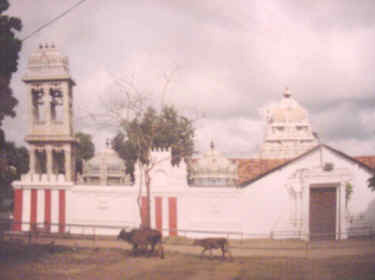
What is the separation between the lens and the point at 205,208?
21.9 m

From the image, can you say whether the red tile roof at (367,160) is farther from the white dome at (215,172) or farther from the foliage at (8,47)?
the foliage at (8,47)

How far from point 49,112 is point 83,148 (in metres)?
23.0

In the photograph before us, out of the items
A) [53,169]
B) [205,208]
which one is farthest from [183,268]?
[53,169]

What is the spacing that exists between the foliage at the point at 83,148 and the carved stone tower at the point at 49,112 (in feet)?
69.6

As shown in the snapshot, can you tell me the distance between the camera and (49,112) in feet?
80.8

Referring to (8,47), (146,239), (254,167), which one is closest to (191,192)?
(254,167)

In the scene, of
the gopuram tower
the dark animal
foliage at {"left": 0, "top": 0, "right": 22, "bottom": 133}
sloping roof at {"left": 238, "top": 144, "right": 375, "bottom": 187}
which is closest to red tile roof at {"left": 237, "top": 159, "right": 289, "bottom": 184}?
sloping roof at {"left": 238, "top": 144, "right": 375, "bottom": 187}

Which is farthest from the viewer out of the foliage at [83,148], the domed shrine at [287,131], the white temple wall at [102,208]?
the foliage at [83,148]

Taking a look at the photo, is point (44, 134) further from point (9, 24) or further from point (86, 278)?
point (86, 278)

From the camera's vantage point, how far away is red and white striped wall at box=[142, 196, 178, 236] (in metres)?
22.0

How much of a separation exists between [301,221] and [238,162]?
6511 millimetres

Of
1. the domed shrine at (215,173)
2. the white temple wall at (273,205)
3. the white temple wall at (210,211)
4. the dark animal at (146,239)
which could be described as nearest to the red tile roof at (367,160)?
the white temple wall at (273,205)

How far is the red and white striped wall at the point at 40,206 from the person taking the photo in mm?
23234

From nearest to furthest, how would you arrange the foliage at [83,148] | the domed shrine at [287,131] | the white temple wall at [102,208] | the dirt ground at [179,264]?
the dirt ground at [179,264] → the white temple wall at [102,208] → the domed shrine at [287,131] → the foliage at [83,148]
